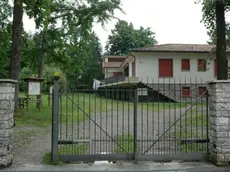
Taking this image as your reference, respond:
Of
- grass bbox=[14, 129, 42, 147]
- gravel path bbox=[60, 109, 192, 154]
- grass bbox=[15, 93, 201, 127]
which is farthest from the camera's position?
grass bbox=[14, 129, 42, 147]

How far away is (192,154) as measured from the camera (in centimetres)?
737

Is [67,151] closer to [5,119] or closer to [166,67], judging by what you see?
[5,119]

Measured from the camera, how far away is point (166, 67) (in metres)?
31.9

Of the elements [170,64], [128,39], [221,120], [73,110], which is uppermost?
[128,39]

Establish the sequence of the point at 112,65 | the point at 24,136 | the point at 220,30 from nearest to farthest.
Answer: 1. the point at 24,136
2. the point at 220,30
3. the point at 112,65

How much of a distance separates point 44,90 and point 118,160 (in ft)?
147

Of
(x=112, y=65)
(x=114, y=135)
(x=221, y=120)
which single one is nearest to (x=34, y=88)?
(x=114, y=135)

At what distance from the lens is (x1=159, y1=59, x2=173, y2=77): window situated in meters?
31.8

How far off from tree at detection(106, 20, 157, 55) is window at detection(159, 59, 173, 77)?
1499 inches

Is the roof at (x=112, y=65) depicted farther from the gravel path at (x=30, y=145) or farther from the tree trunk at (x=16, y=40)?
the gravel path at (x=30, y=145)

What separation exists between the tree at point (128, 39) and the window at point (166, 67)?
3808 cm

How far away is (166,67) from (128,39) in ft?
129

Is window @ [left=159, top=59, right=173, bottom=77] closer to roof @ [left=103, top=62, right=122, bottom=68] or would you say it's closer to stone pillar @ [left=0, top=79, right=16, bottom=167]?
roof @ [left=103, top=62, right=122, bottom=68]

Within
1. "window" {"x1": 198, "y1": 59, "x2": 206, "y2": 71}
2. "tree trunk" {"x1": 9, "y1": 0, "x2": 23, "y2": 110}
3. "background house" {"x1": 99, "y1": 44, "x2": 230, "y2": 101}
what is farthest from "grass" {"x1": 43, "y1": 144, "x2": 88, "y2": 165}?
"background house" {"x1": 99, "y1": 44, "x2": 230, "y2": 101}
